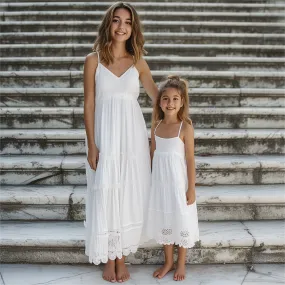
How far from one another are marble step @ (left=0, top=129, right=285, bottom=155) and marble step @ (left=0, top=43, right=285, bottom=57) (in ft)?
5.64

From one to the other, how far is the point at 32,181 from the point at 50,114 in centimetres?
77

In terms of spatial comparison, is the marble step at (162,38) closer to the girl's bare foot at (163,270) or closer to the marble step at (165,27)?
the marble step at (165,27)

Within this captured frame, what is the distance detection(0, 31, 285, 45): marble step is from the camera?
4.68 metres

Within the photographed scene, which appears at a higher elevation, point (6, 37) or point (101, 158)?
point (6, 37)

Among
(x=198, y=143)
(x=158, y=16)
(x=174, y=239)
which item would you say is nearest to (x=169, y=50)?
(x=158, y=16)

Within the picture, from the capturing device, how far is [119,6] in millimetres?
2031

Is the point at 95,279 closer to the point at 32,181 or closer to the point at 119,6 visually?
the point at 32,181

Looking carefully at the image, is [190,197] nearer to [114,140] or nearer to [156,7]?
[114,140]

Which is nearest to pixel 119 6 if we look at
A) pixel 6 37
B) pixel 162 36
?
pixel 162 36

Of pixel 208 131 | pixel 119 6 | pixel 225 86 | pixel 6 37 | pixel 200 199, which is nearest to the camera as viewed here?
pixel 119 6

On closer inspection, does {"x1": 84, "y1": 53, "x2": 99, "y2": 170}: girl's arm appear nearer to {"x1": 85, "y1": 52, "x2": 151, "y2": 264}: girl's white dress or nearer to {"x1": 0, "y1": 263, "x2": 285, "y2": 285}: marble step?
{"x1": 85, "y1": 52, "x2": 151, "y2": 264}: girl's white dress

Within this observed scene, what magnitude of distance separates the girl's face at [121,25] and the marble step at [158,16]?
3.40 meters

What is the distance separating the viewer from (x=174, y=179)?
2.14 m

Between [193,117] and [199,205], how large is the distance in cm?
107
